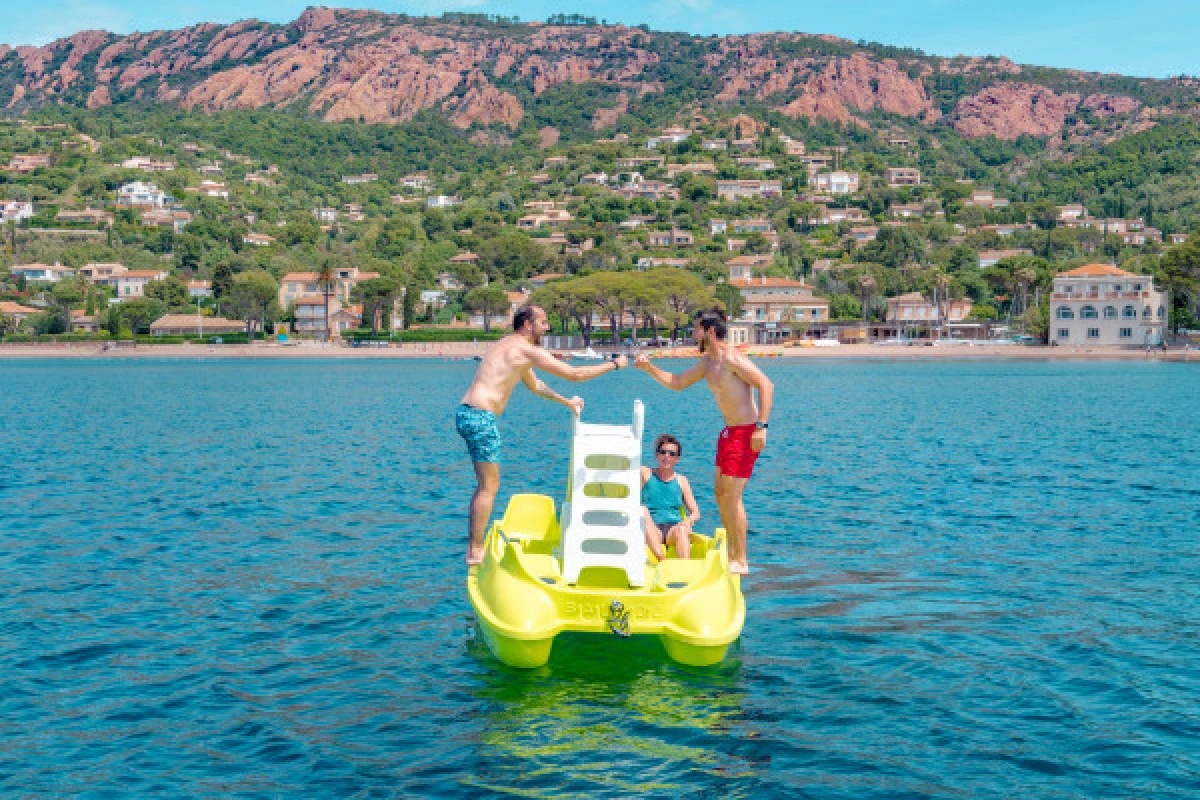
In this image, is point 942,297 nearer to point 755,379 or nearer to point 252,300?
point 252,300

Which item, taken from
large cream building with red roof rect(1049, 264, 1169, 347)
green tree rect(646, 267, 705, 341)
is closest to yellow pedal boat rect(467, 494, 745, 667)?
green tree rect(646, 267, 705, 341)

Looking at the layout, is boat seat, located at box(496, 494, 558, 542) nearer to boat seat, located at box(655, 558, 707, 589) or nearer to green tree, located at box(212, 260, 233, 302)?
boat seat, located at box(655, 558, 707, 589)

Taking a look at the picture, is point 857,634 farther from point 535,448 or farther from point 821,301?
point 821,301

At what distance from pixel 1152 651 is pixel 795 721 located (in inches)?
175

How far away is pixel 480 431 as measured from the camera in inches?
457

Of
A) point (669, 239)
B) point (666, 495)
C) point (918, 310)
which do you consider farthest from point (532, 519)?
point (669, 239)

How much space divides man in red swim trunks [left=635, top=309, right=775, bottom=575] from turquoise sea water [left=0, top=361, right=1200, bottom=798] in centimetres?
143

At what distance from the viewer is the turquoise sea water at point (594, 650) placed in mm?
8398

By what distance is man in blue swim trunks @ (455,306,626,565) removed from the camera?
11586mm

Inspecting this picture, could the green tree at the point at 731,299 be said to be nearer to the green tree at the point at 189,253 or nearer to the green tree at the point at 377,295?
the green tree at the point at 377,295

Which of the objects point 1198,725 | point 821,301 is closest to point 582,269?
point 821,301

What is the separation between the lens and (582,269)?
16600cm

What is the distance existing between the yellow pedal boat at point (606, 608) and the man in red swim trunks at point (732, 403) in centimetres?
150

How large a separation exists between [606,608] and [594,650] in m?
1.50
